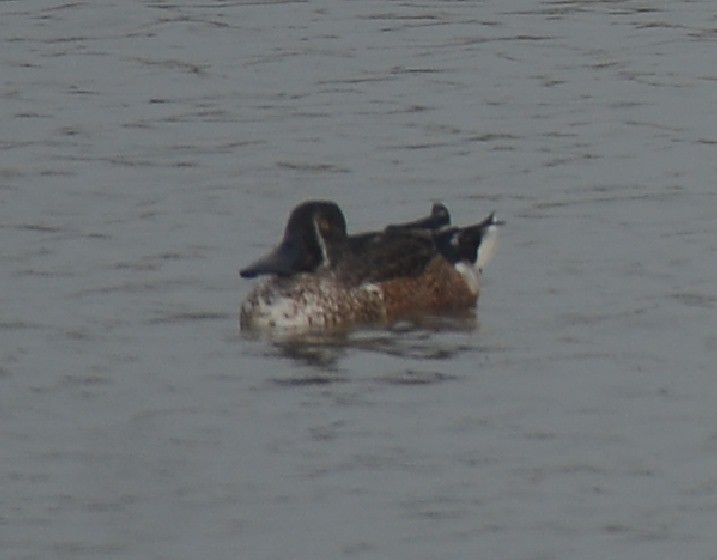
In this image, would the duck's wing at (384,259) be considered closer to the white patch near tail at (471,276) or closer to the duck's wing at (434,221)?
the duck's wing at (434,221)

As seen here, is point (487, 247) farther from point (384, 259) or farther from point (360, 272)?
point (360, 272)

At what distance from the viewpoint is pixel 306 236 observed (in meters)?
12.4

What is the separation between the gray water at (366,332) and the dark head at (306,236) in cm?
36

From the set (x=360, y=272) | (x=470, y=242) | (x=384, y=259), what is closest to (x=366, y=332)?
(x=360, y=272)

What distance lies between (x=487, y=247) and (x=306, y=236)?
1061 millimetres

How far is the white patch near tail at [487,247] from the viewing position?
42.1ft

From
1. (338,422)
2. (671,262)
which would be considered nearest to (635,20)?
(671,262)

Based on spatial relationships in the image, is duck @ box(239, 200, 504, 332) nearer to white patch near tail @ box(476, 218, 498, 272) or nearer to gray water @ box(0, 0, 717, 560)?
white patch near tail @ box(476, 218, 498, 272)

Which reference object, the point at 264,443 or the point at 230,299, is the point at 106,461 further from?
the point at 230,299

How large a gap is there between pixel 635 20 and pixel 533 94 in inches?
105

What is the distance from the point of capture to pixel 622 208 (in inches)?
549

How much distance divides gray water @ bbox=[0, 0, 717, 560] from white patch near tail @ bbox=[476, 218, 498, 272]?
0.52 feet

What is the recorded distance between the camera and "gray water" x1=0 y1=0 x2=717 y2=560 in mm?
8844

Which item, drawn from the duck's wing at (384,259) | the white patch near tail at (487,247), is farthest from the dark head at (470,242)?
the duck's wing at (384,259)
